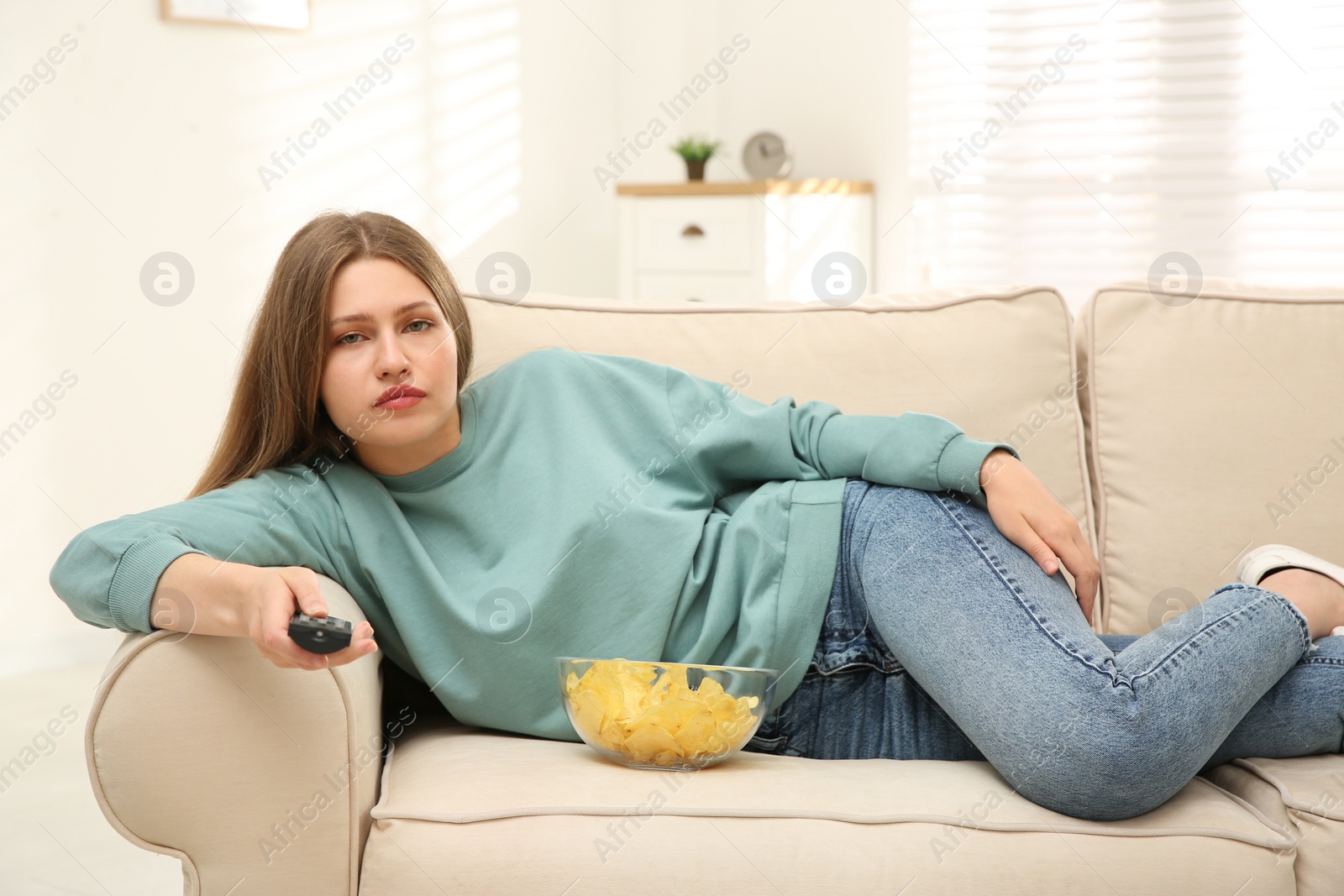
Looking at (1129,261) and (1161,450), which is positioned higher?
(1129,261)

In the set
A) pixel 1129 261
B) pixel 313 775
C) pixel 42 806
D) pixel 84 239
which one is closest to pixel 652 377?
pixel 313 775

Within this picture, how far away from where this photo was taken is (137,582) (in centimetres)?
102

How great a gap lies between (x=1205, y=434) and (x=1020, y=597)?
0.54 m

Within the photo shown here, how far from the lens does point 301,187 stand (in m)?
3.06

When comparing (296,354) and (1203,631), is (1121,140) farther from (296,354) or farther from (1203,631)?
(296,354)

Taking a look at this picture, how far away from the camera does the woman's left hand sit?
1.22 metres

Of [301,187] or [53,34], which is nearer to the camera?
[53,34]

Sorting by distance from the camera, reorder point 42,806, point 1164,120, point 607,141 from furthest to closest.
A: point 607,141 < point 1164,120 < point 42,806

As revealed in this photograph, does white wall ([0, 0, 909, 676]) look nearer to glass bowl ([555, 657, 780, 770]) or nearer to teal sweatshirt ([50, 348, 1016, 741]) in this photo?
teal sweatshirt ([50, 348, 1016, 741])

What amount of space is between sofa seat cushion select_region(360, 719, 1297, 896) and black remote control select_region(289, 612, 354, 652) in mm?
209

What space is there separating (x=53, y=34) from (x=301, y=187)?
66 cm

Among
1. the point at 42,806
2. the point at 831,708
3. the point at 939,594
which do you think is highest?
the point at 939,594

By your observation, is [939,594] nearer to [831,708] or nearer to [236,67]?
[831,708]

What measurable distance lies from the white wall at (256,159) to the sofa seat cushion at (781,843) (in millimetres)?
2016
